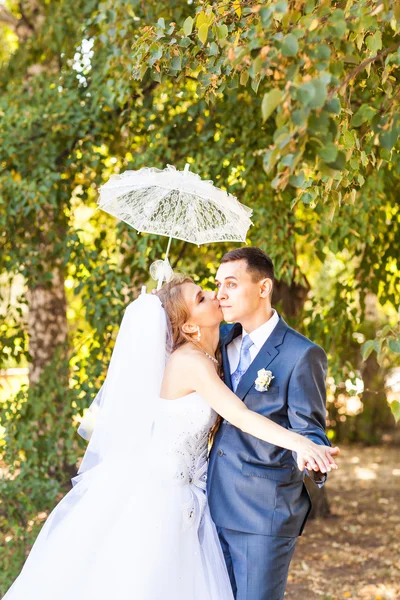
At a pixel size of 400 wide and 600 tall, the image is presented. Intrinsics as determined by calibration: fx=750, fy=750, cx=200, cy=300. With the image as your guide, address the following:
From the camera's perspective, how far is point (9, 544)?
448 centimetres

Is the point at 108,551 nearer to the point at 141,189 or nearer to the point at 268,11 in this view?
the point at 141,189

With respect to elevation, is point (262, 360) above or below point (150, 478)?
above

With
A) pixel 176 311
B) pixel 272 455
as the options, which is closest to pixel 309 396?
pixel 272 455

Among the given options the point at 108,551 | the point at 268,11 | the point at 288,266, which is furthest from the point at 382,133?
the point at 288,266

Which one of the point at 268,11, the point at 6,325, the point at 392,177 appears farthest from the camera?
the point at 6,325

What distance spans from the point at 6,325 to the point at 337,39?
3849mm

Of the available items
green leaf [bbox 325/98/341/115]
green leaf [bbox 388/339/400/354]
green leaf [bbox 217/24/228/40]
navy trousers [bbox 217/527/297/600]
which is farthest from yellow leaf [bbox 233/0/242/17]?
navy trousers [bbox 217/527/297/600]

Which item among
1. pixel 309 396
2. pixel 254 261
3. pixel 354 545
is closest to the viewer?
pixel 309 396

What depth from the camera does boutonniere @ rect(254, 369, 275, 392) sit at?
110 inches

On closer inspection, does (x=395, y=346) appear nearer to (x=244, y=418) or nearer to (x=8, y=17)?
(x=244, y=418)

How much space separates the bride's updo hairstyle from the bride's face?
2 cm

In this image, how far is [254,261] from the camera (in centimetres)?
300

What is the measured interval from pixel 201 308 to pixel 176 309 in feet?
0.34

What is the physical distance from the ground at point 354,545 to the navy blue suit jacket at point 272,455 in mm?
2371
